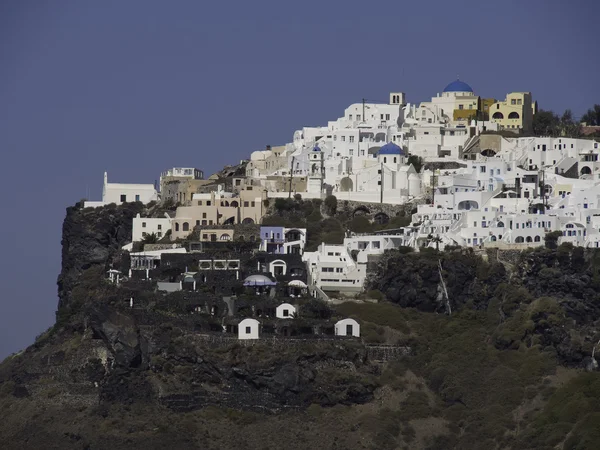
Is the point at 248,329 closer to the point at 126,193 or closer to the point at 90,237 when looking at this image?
the point at 90,237

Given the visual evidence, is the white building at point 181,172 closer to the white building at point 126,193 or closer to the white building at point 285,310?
the white building at point 126,193

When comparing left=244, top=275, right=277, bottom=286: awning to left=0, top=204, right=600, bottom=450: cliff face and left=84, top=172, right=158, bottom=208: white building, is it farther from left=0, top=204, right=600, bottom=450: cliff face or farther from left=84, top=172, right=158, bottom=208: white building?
left=84, top=172, right=158, bottom=208: white building

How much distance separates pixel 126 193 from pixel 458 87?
27.0 meters

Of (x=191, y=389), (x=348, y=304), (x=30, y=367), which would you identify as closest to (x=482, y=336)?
(x=348, y=304)

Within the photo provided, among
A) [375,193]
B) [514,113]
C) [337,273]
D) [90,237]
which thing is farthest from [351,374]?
[514,113]

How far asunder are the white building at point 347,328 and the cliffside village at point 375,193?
2.2 inches

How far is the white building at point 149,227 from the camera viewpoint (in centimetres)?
13938

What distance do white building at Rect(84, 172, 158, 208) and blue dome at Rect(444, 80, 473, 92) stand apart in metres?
24.5

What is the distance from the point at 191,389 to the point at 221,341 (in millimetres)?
3740

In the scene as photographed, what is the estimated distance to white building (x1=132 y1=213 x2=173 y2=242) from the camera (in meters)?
139

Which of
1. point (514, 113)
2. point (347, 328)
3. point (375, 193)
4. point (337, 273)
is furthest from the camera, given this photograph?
point (514, 113)

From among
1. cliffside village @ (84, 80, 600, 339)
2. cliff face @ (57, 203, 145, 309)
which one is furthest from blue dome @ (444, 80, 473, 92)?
cliff face @ (57, 203, 145, 309)

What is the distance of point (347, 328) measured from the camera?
121 m

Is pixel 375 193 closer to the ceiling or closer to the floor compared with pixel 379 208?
closer to the ceiling
